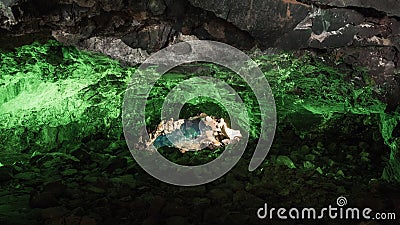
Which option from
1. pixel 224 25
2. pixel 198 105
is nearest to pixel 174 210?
pixel 224 25

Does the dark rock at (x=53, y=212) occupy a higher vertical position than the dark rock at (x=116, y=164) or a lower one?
lower

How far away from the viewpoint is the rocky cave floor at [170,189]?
2.40m

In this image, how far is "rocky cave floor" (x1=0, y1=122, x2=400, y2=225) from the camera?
2400 mm

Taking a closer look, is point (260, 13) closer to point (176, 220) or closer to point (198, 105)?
point (176, 220)

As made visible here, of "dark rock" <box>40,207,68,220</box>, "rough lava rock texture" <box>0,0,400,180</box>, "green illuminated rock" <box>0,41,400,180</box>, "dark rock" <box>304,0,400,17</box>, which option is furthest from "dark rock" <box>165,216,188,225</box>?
"dark rock" <box>304,0,400,17</box>

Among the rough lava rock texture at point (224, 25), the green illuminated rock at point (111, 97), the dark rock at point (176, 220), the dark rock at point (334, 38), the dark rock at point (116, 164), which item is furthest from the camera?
the dark rock at point (116, 164)

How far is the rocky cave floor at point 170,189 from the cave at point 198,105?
0.02 meters

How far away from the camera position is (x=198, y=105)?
18.2 ft

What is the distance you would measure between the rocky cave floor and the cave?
17mm

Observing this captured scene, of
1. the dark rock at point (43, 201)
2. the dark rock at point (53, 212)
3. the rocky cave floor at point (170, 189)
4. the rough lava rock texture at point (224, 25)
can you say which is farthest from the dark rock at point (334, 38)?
the dark rock at point (43, 201)

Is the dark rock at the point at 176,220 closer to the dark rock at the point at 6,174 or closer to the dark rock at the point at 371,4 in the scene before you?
the dark rock at the point at 371,4

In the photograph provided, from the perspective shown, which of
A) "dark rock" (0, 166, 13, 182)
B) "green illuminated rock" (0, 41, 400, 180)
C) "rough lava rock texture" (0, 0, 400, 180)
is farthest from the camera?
"dark rock" (0, 166, 13, 182)

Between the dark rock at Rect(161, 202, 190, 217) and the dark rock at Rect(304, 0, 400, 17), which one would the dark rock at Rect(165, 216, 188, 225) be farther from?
the dark rock at Rect(304, 0, 400, 17)

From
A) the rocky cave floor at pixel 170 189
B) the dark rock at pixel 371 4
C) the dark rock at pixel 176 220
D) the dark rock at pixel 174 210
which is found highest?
the dark rock at pixel 371 4
